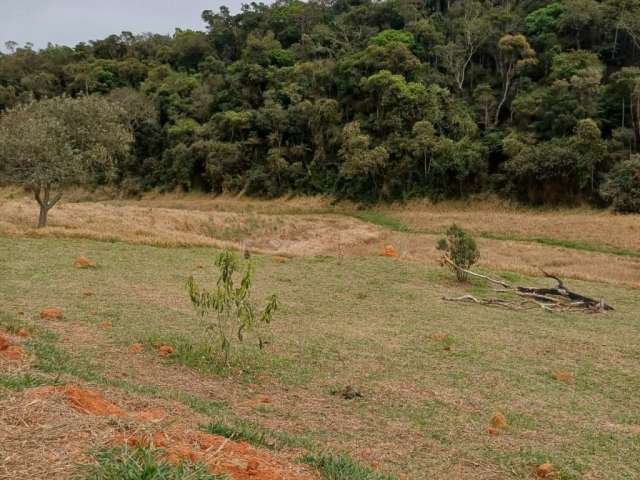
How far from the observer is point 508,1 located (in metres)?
59.2

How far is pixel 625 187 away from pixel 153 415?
1400 inches

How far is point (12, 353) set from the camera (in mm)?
6398

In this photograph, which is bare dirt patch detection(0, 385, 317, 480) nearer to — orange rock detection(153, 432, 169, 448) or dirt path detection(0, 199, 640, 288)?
orange rock detection(153, 432, 169, 448)

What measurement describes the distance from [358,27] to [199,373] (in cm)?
5688

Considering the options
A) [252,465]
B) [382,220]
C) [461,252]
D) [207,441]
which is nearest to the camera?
[252,465]

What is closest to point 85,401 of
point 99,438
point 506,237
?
point 99,438

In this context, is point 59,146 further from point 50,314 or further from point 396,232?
point 396,232

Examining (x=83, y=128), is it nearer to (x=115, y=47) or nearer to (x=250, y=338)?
(x=250, y=338)

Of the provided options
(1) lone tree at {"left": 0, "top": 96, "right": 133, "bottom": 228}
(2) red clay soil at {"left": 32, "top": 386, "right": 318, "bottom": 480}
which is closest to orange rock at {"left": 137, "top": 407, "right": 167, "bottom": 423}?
(2) red clay soil at {"left": 32, "top": 386, "right": 318, "bottom": 480}

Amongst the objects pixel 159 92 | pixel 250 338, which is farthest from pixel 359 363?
pixel 159 92

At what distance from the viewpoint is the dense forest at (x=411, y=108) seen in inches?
1529

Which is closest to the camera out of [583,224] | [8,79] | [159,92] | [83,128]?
[83,128]

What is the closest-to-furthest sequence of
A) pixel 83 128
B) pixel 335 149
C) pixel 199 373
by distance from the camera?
pixel 199 373 → pixel 83 128 → pixel 335 149

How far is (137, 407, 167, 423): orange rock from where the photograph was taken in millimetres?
4363
